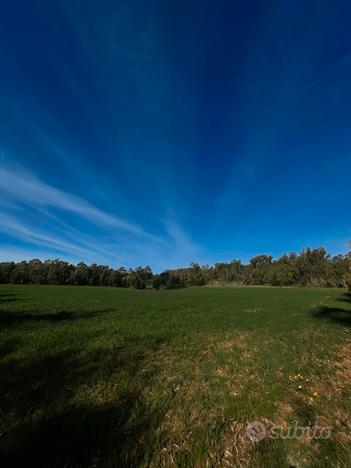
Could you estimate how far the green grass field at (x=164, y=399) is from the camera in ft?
11.9

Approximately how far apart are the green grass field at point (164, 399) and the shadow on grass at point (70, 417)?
2 centimetres

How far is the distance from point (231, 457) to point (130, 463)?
167 centimetres

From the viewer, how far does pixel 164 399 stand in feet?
17.6

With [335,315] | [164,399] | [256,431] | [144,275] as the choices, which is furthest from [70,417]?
[144,275]

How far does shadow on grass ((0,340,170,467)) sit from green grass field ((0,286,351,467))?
0.07 ft

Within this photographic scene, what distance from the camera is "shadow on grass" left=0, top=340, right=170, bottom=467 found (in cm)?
344

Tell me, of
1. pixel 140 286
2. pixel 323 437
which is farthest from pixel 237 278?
pixel 323 437

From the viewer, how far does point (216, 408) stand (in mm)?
5047

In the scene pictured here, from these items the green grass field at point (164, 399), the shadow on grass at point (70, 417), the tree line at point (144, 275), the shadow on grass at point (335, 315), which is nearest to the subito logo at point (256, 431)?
the green grass field at point (164, 399)

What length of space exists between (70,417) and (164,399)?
6.97 ft

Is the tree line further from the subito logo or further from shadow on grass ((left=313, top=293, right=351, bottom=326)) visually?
the subito logo

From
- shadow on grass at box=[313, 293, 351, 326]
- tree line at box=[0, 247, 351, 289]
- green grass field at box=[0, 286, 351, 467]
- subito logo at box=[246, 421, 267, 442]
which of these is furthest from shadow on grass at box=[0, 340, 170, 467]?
tree line at box=[0, 247, 351, 289]

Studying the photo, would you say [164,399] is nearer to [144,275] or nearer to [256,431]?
[256,431]

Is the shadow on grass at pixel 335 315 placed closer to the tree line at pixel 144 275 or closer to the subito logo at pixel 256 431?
the subito logo at pixel 256 431
